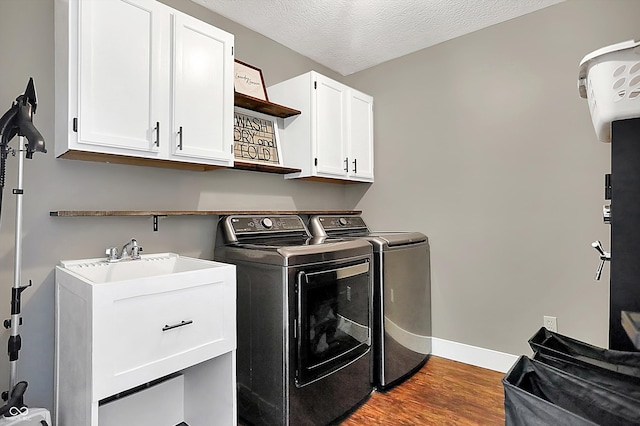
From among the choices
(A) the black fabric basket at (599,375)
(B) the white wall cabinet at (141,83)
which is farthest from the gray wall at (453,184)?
(A) the black fabric basket at (599,375)

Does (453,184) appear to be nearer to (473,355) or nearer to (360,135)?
(360,135)

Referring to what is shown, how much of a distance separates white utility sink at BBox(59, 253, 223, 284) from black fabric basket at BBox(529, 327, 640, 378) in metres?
1.44

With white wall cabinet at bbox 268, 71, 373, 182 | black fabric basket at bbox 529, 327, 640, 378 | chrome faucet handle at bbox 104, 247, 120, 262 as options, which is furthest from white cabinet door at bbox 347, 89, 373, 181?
black fabric basket at bbox 529, 327, 640, 378

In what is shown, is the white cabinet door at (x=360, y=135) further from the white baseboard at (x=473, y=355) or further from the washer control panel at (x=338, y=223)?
the white baseboard at (x=473, y=355)

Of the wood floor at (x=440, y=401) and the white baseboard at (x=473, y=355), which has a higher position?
the white baseboard at (x=473, y=355)

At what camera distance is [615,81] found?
1191mm

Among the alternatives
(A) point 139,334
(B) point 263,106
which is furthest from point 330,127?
(A) point 139,334

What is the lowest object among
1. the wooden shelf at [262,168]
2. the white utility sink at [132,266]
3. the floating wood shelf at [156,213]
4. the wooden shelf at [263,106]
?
the white utility sink at [132,266]

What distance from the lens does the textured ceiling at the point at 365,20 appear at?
2352mm

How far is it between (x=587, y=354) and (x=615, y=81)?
94cm

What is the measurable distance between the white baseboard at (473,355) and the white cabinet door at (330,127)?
1.61 meters

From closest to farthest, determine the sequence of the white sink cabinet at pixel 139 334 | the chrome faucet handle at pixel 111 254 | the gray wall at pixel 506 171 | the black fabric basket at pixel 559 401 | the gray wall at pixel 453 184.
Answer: the black fabric basket at pixel 559 401 < the white sink cabinet at pixel 139 334 < the gray wall at pixel 453 184 < the chrome faucet handle at pixel 111 254 < the gray wall at pixel 506 171

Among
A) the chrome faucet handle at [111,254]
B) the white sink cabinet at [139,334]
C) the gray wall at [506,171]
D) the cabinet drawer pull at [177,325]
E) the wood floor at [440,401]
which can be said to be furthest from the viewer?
the gray wall at [506,171]

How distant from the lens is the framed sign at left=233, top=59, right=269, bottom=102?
8.04 ft
